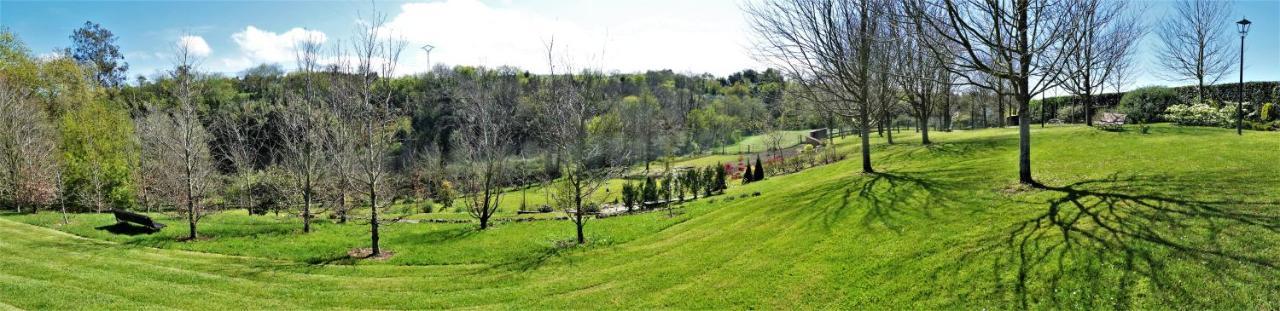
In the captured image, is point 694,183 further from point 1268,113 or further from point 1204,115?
point 1268,113

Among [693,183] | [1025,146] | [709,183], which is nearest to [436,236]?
[693,183]

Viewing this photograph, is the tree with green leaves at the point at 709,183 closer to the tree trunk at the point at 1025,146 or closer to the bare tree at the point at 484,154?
the bare tree at the point at 484,154

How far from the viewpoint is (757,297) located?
1022cm

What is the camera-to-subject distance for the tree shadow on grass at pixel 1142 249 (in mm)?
7344

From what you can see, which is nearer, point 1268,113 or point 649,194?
point 649,194

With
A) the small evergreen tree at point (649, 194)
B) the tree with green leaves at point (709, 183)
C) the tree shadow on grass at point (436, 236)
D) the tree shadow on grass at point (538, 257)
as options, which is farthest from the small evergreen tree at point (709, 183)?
the tree shadow on grass at point (538, 257)

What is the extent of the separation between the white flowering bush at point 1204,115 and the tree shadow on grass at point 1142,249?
23012 mm

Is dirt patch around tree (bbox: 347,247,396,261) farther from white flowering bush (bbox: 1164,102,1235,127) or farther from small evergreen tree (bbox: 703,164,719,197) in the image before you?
white flowering bush (bbox: 1164,102,1235,127)

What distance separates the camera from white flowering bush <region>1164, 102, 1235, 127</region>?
2697cm

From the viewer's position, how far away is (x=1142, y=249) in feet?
27.6

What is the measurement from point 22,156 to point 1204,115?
60.8m

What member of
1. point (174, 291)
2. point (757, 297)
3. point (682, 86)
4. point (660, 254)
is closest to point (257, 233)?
point (174, 291)

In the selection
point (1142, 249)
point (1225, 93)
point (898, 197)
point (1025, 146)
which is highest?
point (1225, 93)

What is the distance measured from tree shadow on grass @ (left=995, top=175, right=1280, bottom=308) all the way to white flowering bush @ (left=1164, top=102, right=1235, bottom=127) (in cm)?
2301
